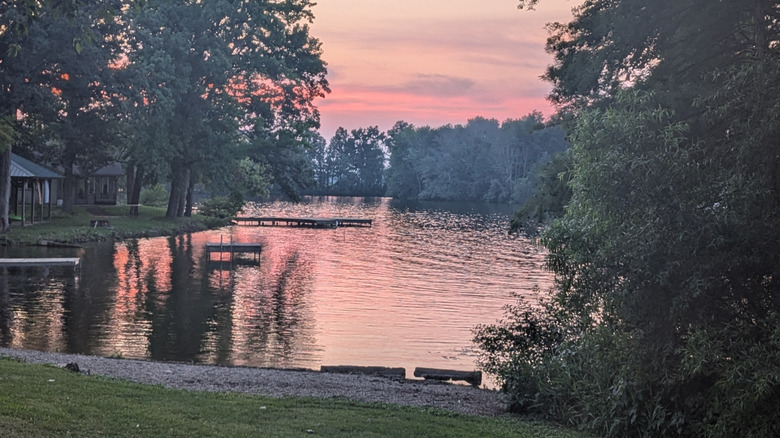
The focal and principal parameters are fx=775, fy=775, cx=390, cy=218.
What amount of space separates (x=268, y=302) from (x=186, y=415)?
19.9 m

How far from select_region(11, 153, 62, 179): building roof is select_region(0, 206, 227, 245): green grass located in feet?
9.78

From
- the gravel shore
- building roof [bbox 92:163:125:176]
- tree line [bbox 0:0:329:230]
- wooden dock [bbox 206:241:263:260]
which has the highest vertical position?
tree line [bbox 0:0:329:230]

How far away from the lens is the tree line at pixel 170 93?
41.2 m

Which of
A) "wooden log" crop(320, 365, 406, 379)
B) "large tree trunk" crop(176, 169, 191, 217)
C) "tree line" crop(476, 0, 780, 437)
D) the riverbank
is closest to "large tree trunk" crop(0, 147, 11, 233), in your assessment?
"large tree trunk" crop(176, 169, 191, 217)

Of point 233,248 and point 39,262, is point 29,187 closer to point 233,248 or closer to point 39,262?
point 233,248

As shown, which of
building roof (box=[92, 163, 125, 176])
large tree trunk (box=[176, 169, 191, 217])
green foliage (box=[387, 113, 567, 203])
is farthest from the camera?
green foliage (box=[387, 113, 567, 203])

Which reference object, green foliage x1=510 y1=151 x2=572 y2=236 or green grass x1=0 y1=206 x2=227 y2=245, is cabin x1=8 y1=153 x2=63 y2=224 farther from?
green foliage x1=510 y1=151 x2=572 y2=236

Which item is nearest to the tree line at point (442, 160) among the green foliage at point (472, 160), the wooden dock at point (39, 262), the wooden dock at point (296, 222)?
the green foliage at point (472, 160)

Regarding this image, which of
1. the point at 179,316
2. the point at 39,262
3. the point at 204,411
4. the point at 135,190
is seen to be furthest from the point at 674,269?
the point at 135,190

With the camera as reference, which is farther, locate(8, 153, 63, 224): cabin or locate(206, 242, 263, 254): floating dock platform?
locate(8, 153, 63, 224): cabin

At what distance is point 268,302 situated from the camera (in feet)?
98.3

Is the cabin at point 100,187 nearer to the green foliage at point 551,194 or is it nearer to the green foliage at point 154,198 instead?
the green foliage at point 154,198

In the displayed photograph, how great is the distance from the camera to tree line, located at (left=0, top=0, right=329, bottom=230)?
135 feet

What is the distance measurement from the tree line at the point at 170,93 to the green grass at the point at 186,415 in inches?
1200
